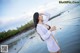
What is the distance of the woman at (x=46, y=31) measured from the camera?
2611 millimetres

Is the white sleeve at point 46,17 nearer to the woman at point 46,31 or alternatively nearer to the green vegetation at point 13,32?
the woman at point 46,31

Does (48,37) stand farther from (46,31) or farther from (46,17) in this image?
(46,17)

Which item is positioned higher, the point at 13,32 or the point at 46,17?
the point at 46,17

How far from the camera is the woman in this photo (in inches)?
103

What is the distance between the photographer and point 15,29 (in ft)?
8.76

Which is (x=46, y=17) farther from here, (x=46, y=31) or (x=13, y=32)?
(x=13, y=32)

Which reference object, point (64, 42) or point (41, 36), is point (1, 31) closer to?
point (41, 36)

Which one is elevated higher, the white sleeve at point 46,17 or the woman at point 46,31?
the white sleeve at point 46,17

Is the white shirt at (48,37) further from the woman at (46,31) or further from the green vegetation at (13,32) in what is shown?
the green vegetation at (13,32)

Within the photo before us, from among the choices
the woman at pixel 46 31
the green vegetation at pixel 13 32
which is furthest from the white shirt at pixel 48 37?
the green vegetation at pixel 13 32

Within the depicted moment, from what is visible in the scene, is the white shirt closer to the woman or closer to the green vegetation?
the woman

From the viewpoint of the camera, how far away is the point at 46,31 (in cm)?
261

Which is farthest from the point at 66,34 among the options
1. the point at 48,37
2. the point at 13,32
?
the point at 13,32

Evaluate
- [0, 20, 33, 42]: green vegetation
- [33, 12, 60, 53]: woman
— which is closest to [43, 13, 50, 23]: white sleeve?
[33, 12, 60, 53]: woman
